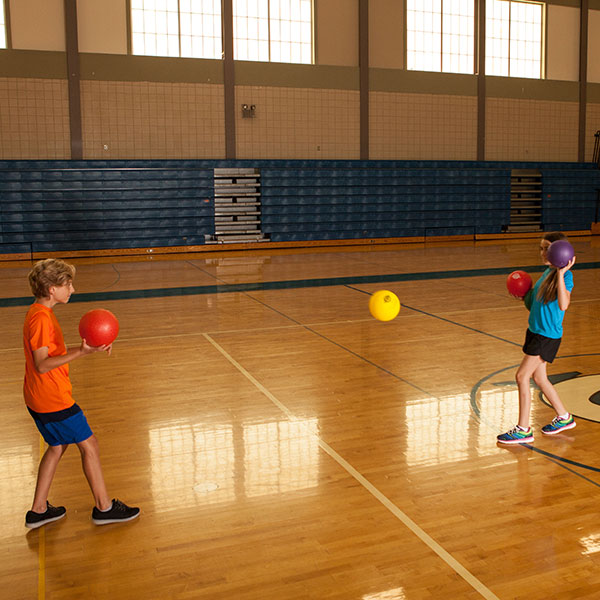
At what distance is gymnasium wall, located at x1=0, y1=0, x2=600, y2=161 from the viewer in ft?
51.2

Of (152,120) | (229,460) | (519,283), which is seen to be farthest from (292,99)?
(229,460)

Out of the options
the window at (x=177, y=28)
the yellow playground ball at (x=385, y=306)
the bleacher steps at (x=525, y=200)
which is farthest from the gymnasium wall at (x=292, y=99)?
the yellow playground ball at (x=385, y=306)

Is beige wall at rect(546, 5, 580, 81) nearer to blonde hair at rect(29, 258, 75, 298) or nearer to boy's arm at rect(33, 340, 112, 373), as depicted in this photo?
blonde hair at rect(29, 258, 75, 298)

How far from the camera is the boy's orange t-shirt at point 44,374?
3258mm

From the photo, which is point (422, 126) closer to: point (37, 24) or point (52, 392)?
point (37, 24)

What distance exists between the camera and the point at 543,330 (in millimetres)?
4391

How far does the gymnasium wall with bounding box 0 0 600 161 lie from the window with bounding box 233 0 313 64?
Result: 12.6 inches

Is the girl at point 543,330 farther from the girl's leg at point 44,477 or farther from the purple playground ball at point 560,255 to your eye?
the girl's leg at point 44,477

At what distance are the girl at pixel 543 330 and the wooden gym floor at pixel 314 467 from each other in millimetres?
202

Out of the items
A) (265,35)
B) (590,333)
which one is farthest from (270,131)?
(590,333)

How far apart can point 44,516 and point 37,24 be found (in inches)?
573

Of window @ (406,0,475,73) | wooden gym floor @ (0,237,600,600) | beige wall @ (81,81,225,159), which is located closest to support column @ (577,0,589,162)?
window @ (406,0,475,73)

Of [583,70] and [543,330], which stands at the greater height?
[583,70]

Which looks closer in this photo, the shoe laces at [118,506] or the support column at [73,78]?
the shoe laces at [118,506]
